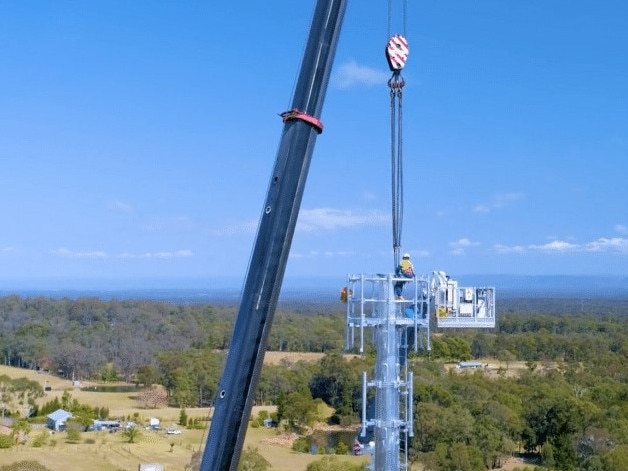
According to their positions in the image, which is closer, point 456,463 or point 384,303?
point 384,303

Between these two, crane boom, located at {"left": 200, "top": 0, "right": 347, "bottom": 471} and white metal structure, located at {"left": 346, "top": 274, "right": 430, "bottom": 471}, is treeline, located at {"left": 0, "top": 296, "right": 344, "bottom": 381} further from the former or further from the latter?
crane boom, located at {"left": 200, "top": 0, "right": 347, "bottom": 471}

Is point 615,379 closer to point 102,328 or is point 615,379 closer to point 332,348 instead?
point 332,348

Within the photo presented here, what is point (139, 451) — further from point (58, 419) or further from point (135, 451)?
point (58, 419)

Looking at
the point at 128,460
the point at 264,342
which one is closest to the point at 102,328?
the point at 128,460

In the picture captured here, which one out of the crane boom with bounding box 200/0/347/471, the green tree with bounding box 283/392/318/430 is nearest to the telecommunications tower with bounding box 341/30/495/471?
the crane boom with bounding box 200/0/347/471

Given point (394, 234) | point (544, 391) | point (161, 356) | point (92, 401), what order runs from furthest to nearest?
point (161, 356), point (92, 401), point (544, 391), point (394, 234)

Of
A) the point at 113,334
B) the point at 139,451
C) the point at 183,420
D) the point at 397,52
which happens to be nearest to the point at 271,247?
the point at 397,52
